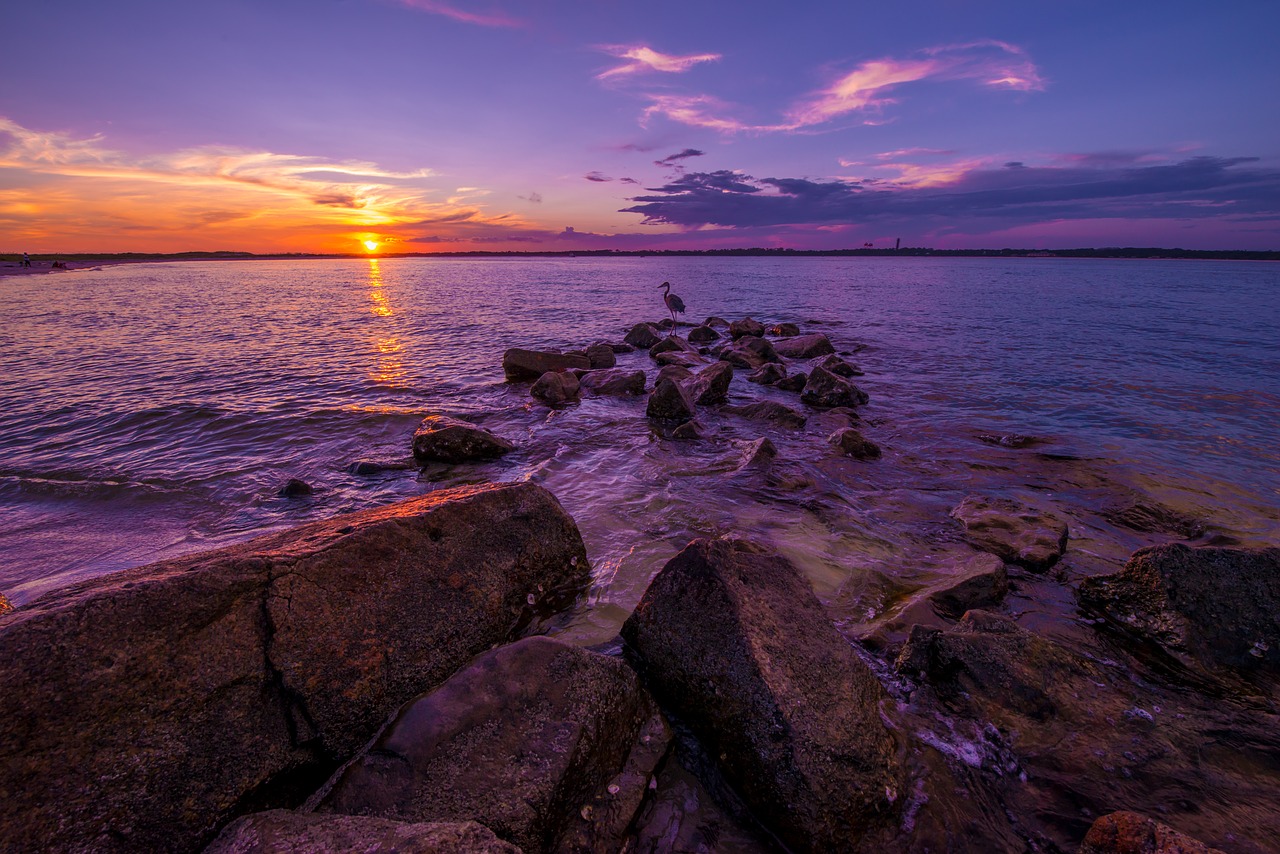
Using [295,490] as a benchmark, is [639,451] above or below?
below

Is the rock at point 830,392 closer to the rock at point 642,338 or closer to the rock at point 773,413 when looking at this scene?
the rock at point 773,413

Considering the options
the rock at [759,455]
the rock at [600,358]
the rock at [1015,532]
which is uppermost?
the rock at [600,358]

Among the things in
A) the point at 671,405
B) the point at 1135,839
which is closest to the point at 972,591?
the point at 1135,839

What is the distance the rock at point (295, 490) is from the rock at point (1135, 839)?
9.12 meters

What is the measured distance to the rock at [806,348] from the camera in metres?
19.1

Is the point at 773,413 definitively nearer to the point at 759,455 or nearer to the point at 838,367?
the point at 759,455

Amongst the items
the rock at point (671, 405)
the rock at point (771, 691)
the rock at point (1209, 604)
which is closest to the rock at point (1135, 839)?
the rock at point (771, 691)

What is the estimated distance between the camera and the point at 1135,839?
8.12 feet

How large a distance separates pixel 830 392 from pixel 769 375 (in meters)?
2.58

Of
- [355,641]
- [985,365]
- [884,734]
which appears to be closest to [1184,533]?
[884,734]

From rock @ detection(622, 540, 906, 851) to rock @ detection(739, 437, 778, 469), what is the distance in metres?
4.61

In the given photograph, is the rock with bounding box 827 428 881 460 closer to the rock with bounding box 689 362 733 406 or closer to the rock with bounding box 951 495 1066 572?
the rock with bounding box 951 495 1066 572

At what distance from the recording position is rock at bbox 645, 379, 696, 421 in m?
11.1

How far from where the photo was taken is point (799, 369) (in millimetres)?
17172
